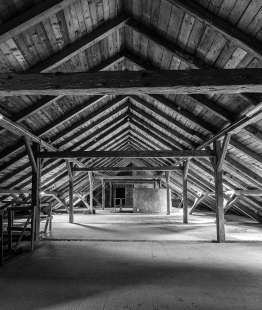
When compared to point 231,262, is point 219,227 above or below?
above

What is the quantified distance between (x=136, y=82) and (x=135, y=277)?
2898 millimetres

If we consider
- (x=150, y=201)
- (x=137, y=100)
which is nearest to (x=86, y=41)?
(x=137, y=100)

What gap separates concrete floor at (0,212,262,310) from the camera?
3.05m

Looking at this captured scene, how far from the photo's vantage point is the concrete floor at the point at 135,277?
10.0ft

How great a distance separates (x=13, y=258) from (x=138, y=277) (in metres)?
2.66

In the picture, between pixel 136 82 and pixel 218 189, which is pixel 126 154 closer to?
pixel 218 189

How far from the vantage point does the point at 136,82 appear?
3418mm

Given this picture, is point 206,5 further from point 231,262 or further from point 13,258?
point 13,258

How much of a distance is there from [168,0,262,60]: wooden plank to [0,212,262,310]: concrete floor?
3252 millimetres

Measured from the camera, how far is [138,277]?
154 inches

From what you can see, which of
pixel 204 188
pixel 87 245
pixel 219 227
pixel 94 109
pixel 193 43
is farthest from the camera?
pixel 204 188

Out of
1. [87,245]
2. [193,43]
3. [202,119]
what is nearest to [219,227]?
[202,119]

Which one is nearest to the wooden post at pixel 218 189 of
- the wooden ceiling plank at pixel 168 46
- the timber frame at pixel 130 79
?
the timber frame at pixel 130 79

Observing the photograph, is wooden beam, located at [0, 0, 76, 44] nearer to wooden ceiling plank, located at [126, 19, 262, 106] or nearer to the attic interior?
the attic interior
